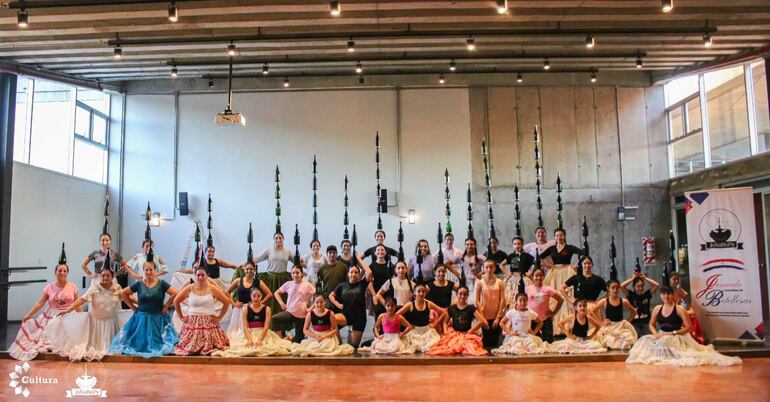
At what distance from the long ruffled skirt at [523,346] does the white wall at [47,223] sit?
818cm

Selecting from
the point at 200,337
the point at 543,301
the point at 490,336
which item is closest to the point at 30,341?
the point at 200,337

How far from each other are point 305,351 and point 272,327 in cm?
88

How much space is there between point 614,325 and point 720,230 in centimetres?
195

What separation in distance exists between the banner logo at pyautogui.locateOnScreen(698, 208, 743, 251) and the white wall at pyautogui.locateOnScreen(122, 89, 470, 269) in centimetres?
482

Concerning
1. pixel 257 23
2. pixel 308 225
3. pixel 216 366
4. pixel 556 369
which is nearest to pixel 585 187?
pixel 308 225

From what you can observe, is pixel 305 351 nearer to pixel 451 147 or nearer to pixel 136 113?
pixel 451 147

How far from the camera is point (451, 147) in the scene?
Answer: 1141cm

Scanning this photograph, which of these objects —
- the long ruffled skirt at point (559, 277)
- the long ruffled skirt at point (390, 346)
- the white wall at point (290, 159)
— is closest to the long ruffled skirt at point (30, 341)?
the long ruffled skirt at point (390, 346)

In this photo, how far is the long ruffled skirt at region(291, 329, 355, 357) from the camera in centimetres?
612

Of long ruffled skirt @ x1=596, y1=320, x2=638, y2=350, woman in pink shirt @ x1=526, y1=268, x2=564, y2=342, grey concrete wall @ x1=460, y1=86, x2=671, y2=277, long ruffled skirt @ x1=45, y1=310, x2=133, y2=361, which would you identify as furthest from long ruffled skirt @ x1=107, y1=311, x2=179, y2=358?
grey concrete wall @ x1=460, y1=86, x2=671, y2=277

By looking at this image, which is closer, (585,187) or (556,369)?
(556,369)

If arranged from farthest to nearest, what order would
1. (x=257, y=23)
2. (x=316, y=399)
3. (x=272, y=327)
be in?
(x=257, y=23) → (x=272, y=327) → (x=316, y=399)

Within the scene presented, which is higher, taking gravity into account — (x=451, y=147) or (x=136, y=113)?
(x=136, y=113)

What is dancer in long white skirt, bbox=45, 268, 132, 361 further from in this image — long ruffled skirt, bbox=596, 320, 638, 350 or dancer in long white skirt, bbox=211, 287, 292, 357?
long ruffled skirt, bbox=596, 320, 638, 350
